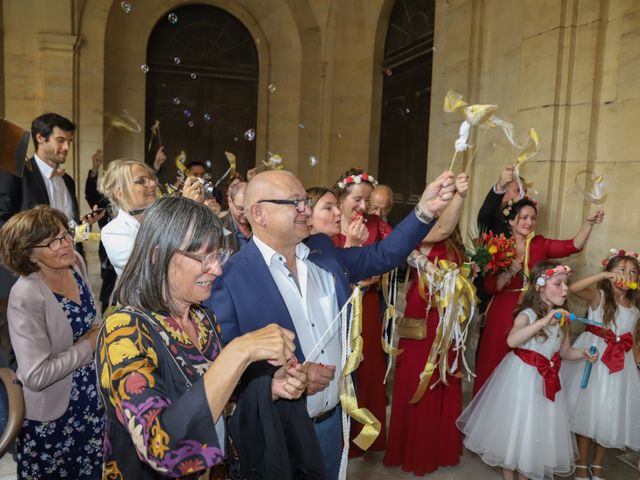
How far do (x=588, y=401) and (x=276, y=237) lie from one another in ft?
9.22

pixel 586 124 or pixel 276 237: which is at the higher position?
pixel 586 124

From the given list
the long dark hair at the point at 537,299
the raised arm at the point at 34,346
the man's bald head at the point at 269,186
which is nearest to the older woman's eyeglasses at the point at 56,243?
the raised arm at the point at 34,346

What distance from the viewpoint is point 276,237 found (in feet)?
8.47

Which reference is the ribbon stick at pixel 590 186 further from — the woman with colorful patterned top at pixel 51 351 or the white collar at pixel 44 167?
the white collar at pixel 44 167

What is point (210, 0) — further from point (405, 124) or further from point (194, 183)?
point (194, 183)

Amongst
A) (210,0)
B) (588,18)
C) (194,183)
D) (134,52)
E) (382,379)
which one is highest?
(210,0)

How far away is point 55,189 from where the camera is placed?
492 centimetres

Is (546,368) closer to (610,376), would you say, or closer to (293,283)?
(610,376)

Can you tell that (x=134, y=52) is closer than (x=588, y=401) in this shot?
No

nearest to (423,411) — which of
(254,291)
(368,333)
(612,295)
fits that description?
(368,333)

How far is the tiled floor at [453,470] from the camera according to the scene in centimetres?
392

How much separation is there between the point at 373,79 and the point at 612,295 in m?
7.69

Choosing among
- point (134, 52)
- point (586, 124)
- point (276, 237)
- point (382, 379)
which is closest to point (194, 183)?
point (276, 237)

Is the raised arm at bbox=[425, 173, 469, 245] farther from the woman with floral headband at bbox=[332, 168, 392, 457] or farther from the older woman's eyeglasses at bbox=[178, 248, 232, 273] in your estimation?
the older woman's eyeglasses at bbox=[178, 248, 232, 273]
